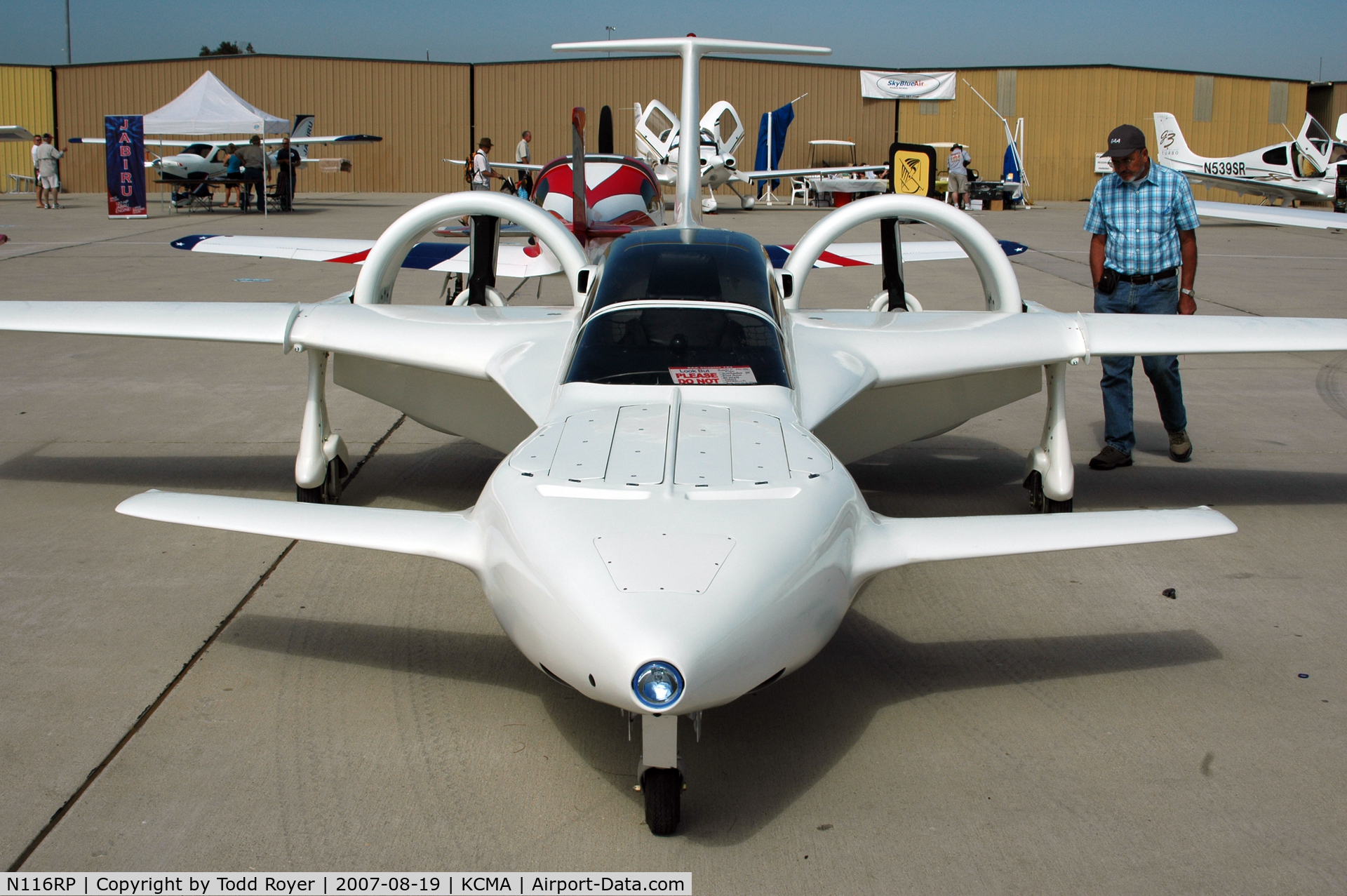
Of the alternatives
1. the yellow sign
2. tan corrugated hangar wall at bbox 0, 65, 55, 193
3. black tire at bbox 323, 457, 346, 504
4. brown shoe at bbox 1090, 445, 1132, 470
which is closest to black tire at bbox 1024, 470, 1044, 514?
brown shoe at bbox 1090, 445, 1132, 470

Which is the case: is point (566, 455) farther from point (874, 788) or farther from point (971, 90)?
point (971, 90)

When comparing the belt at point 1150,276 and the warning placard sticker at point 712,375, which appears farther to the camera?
the belt at point 1150,276

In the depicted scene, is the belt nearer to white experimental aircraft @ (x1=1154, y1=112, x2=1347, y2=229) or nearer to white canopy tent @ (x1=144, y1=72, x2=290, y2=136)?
white canopy tent @ (x1=144, y1=72, x2=290, y2=136)

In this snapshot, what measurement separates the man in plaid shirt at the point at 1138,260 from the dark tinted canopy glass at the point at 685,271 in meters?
2.85

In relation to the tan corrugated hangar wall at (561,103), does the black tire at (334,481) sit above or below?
below

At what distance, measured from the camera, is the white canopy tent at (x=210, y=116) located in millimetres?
28250

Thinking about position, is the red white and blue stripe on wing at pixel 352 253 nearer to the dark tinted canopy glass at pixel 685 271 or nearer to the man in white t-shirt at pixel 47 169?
the dark tinted canopy glass at pixel 685 271

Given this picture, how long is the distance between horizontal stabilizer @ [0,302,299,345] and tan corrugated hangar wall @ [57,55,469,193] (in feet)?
138

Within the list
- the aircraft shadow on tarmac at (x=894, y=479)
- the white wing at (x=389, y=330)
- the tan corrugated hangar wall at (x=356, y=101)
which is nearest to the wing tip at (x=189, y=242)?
the aircraft shadow on tarmac at (x=894, y=479)

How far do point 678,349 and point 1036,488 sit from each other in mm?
2684

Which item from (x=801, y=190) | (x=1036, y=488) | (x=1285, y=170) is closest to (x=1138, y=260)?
(x=1036, y=488)

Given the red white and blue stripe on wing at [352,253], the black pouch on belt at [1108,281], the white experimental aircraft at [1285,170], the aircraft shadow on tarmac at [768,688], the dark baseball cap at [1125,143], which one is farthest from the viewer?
the white experimental aircraft at [1285,170]

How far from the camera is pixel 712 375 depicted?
448 cm

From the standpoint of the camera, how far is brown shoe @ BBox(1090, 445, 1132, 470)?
7156 mm
